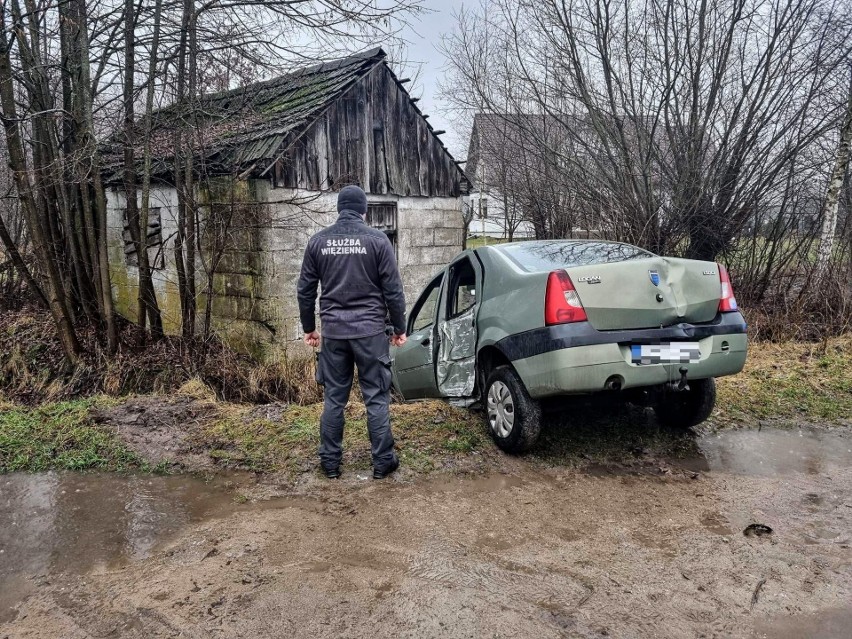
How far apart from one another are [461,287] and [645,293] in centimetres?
188

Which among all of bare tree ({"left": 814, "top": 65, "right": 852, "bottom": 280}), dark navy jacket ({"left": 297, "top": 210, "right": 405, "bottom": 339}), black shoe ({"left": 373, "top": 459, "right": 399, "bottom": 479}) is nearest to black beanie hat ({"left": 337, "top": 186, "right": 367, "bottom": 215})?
dark navy jacket ({"left": 297, "top": 210, "right": 405, "bottom": 339})

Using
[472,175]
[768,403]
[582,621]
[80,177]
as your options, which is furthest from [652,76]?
[472,175]

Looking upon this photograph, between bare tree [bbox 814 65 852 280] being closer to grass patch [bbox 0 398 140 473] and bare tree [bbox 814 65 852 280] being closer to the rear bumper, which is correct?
the rear bumper

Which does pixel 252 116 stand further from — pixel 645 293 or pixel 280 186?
pixel 645 293

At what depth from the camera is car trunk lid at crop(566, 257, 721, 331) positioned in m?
3.82

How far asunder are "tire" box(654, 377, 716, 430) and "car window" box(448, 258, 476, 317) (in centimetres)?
177

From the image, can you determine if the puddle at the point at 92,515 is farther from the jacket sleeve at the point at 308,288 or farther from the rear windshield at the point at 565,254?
the rear windshield at the point at 565,254

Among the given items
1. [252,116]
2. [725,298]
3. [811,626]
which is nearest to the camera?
[811,626]

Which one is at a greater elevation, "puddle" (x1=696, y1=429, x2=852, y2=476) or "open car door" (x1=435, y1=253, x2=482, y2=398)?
"open car door" (x1=435, y1=253, x2=482, y2=398)

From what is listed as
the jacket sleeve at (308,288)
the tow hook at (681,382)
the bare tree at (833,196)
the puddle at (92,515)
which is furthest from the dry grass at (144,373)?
the bare tree at (833,196)

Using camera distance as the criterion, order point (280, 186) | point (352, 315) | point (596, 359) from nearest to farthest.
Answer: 1. point (596, 359)
2. point (352, 315)
3. point (280, 186)

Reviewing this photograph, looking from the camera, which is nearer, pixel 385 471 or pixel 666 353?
pixel 666 353

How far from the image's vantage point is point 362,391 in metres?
4.00

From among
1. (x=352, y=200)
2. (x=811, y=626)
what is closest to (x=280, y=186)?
(x=352, y=200)
